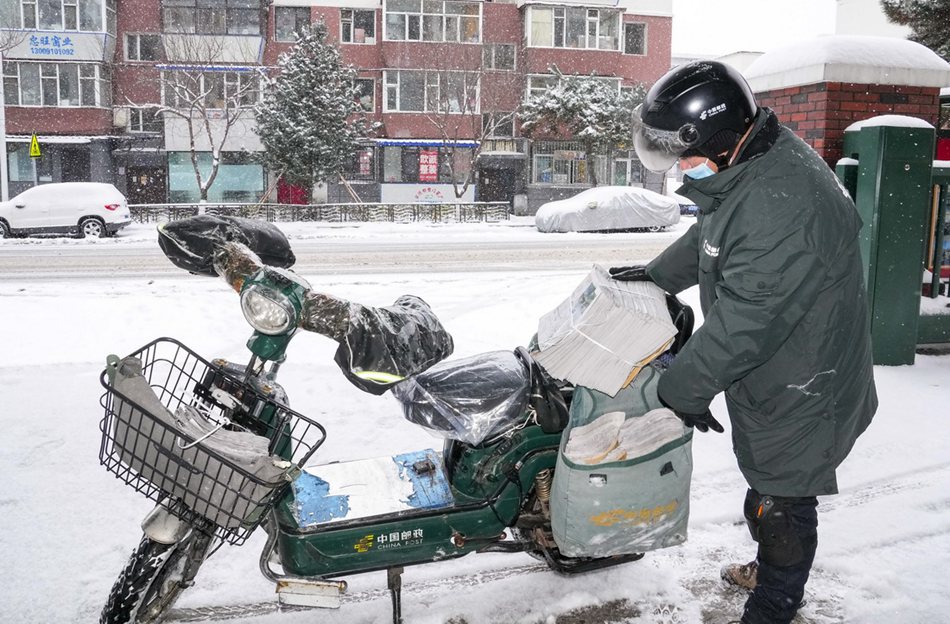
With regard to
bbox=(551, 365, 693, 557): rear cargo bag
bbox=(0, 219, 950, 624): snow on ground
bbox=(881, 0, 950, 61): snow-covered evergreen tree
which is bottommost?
bbox=(0, 219, 950, 624): snow on ground

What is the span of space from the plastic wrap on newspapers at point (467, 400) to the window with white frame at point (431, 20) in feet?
117

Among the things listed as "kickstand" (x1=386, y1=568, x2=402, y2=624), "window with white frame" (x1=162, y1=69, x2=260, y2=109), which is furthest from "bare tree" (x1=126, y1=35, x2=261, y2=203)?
"kickstand" (x1=386, y1=568, x2=402, y2=624)

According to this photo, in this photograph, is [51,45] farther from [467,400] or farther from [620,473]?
[620,473]

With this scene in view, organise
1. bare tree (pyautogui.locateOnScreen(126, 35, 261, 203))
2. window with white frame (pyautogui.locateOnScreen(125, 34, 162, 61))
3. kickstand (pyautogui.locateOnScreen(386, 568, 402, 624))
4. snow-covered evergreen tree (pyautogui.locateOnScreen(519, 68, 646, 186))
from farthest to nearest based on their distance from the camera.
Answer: window with white frame (pyautogui.locateOnScreen(125, 34, 162, 61))
snow-covered evergreen tree (pyautogui.locateOnScreen(519, 68, 646, 186))
bare tree (pyautogui.locateOnScreen(126, 35, 261, 203))
kickstand (pyautogui.locateOnScreen(386, 568, 402, 624))

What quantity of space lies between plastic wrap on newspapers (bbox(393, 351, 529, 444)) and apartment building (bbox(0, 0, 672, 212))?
3199 centimetres

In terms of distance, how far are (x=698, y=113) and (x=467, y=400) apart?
51.0 inches

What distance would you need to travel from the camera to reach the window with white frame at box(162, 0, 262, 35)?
34.3 meters

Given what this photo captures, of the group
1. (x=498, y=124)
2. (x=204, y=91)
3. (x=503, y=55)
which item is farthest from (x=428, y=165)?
(x=204, y=91)

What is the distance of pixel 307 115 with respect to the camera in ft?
103

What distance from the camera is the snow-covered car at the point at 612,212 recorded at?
2350 centimetres

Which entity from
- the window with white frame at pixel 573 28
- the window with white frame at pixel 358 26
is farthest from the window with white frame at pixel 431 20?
the window with white frame at pixel 573 28

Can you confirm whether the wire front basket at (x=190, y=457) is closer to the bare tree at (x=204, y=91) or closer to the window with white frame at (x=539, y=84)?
the bare tree at (x=204, y=91)

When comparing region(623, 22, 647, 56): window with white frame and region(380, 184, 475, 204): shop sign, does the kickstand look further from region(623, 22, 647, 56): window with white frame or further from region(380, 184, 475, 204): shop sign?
region(623, 22, 647, 56): window with white frame

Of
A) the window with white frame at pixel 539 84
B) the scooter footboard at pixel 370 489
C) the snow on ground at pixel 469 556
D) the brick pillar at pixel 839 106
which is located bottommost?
the snow on ground at pixel 469 556
